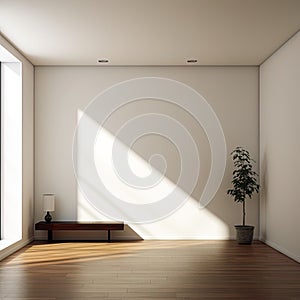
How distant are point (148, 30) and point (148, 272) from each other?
2.77 meters

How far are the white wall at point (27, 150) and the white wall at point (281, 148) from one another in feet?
11.4

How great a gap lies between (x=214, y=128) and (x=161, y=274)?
138 inches

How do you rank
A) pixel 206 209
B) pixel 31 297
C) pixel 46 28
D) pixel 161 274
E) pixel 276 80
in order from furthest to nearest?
pixel 206 209 < pixel 276 80 < pixel 46 28 < pixel 161 274 < pixel 31 297

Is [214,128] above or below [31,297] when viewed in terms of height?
above

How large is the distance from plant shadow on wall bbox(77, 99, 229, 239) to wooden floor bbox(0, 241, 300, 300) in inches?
22.6

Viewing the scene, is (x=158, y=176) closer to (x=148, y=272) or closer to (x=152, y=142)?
(x=152, y=142)

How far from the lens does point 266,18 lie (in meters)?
6.15

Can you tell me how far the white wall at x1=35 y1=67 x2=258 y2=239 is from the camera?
28.6 feet

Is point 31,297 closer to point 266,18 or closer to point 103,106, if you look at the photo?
point 266,18

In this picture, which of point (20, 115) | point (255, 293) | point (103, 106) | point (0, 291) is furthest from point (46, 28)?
point (255, 293)

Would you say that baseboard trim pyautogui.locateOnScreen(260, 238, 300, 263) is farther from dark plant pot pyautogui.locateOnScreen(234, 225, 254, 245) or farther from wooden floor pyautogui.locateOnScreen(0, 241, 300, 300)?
dark plant pot pyautogui.locateOnScreen(234, 225, 254, 245)

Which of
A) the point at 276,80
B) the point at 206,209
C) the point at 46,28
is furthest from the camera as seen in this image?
the point at 206,209

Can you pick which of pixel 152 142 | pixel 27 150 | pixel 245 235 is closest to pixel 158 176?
pixel 152 142

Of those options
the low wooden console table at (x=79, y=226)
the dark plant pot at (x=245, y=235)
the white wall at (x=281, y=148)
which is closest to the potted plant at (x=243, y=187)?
the dark plant pot at (x=245, y=235)
